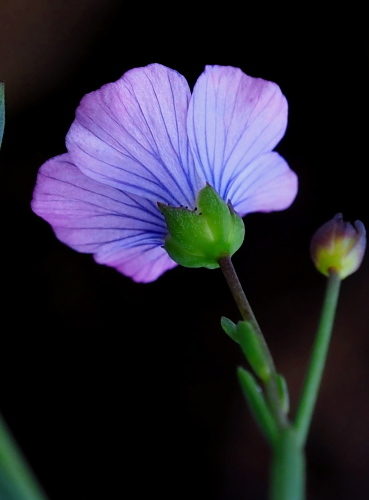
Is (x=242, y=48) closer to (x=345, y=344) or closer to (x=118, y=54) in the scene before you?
(x=118, y=54)

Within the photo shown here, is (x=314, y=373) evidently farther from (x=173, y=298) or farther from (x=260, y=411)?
(x=173, y=298)

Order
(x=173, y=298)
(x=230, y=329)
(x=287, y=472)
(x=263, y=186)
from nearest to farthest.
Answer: (x=287, y=472) → (x=230, y=329) → (x=263, y=186) → (x=173, y=298)

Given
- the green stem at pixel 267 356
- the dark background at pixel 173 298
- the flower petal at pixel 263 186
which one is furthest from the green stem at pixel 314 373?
the dark background at pixel 173 298

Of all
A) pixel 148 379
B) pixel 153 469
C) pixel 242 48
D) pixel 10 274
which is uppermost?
pixel 242 48

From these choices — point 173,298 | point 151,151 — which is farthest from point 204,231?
point 173,298

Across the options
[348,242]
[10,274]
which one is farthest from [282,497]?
[10,274]

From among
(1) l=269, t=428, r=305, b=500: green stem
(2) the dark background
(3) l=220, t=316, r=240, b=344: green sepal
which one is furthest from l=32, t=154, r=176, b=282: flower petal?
(2) the dark background

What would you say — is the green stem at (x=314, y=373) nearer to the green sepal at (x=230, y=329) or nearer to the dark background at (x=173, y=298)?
the green sepal at (x=230, y=329)
